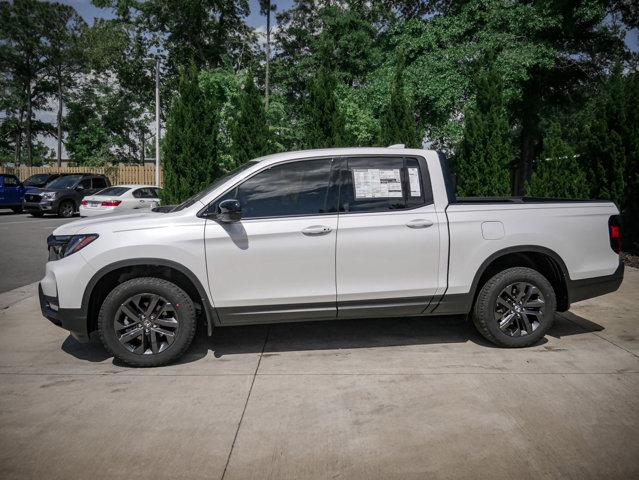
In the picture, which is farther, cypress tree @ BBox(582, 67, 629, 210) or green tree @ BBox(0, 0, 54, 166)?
green tree @ BBox(0, 0, 54, 166)

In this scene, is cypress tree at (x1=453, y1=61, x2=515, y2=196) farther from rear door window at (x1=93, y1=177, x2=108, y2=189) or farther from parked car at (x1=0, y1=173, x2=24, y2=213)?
parked car at (x1=0, y1=173, x2=24, y2=213)

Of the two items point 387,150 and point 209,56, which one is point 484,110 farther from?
point 209,56

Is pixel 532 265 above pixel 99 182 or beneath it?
beneath

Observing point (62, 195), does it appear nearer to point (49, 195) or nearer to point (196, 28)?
point (49, 195)

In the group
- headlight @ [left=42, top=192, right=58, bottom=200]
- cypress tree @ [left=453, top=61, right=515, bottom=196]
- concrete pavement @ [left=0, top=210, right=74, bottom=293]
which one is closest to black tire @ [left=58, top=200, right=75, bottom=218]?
headlight @ [left=42, top=192, right=58, bottom=200]

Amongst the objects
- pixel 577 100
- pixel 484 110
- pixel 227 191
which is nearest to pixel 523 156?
pixel 577 100

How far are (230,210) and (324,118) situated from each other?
9187mm

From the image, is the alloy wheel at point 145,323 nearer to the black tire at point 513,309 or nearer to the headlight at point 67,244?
the headlight at point 67,244

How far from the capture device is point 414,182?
4676mm

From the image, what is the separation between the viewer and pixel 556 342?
5.02 m

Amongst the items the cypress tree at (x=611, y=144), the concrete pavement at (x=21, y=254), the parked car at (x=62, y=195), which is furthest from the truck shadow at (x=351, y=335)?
the parked car at (x=62, y=195)

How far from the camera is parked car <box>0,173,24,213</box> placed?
21969mm

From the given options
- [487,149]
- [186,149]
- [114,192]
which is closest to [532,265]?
[487,149]

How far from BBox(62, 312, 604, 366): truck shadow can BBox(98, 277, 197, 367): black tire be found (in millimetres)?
226
